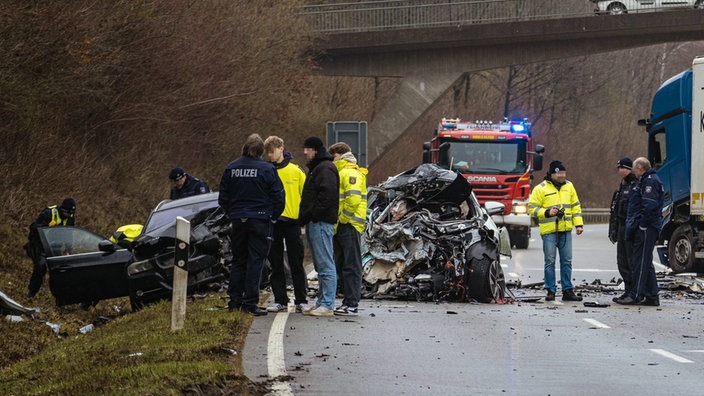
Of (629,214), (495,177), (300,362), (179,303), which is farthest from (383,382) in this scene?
(495,177)

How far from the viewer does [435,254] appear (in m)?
16.8

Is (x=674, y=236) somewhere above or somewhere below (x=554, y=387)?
above

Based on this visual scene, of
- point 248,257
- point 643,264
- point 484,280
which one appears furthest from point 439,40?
point 248,257

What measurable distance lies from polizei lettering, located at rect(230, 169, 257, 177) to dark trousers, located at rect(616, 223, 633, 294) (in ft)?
19.6

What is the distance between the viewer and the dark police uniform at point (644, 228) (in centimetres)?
1673

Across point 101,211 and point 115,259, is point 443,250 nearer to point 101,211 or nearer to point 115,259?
point 115,259

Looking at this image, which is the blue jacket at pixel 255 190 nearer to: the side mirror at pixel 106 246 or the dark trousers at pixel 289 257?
the dark trousers at pixel 289 257

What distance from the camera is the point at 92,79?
24.6m

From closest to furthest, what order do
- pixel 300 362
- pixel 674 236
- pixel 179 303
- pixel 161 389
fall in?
pixel 161 389 → pixel 300 362 → pixel 179 303 → pixel 674 236

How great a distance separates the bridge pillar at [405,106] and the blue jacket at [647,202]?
98.5 ft

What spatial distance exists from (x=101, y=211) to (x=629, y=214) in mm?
13954

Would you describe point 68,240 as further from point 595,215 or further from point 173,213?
point 595,215

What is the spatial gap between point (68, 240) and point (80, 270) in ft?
3.03

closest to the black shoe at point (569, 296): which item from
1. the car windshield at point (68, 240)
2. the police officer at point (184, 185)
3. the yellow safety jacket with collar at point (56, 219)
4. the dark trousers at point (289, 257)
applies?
the dark trousers at point (289, 257)
